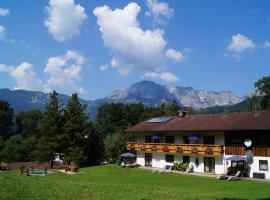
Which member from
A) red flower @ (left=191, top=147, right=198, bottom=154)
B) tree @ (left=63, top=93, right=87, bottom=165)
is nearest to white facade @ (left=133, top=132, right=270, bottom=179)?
red flower @ (left=191, top=147, right=198, bottom=154)

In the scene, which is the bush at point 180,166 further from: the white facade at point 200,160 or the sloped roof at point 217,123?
the sloped roof at point 217,123

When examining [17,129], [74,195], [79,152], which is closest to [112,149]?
[79,152]

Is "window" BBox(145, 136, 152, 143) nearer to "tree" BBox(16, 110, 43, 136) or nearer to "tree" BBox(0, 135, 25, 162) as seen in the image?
"tree" BBox(0, 135, 25, 162)

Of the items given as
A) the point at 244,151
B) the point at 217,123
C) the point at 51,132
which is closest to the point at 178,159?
the point at 217,123

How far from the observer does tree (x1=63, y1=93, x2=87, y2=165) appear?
190ft

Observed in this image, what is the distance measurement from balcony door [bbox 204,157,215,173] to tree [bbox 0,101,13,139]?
83.8m

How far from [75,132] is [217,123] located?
70.4ft

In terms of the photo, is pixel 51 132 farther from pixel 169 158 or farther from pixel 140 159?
pixel 169 158

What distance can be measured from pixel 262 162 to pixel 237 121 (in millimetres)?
5797

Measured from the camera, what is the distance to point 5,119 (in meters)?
119

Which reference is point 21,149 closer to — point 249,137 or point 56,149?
point 56,149

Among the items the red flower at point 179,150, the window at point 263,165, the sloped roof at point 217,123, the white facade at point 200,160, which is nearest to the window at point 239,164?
the white facade at point 200,160

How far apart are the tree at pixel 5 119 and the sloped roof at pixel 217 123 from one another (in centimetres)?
7022

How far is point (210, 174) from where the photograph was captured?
4556 cm
